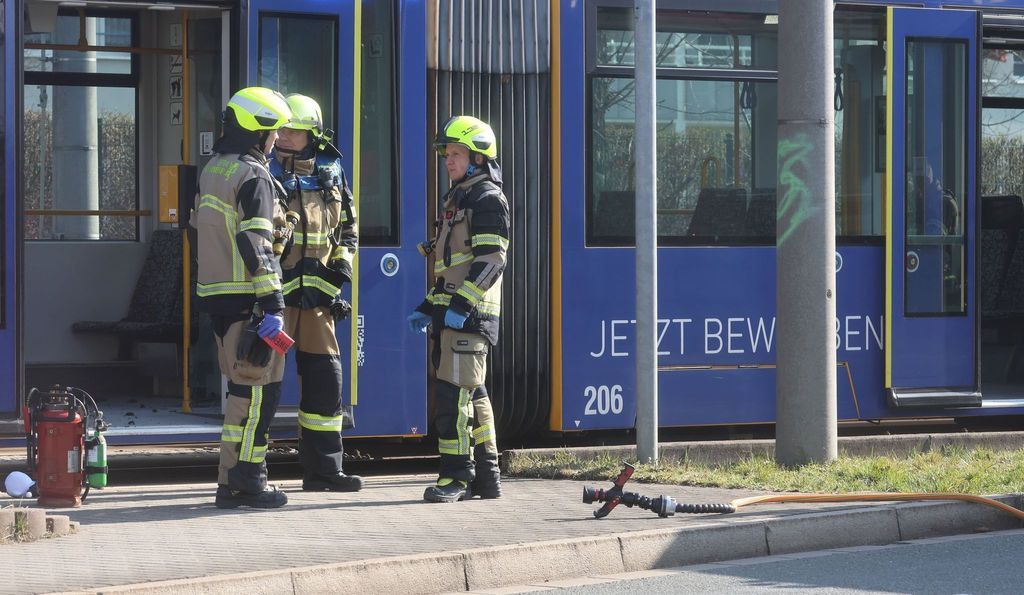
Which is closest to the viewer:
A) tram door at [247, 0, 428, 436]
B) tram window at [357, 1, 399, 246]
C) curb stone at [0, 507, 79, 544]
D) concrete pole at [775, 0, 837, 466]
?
curb stone at [0, 507, 79, 544]

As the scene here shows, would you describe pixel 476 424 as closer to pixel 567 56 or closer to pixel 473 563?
pixel 473 563

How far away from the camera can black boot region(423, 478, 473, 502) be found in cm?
809

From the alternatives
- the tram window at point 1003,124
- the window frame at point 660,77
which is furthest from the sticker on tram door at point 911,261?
the tram window at point 1003,124

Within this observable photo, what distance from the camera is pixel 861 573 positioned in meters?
6.66

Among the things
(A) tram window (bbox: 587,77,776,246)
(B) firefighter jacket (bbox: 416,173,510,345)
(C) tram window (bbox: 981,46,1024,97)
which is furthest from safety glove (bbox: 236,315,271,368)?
(C) tram window (bbox: 981,46,1024,97)

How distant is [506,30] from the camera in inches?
391

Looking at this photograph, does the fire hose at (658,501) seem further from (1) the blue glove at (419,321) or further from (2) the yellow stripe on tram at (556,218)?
(2) the yellow stripe on tram at (556,218)

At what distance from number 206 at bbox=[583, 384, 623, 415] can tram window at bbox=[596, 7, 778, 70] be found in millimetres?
2146

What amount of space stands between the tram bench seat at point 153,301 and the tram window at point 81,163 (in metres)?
0.36

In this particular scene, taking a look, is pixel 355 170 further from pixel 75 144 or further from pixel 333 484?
pixel 75 144

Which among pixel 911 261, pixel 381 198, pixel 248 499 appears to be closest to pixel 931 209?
pixel 911 261

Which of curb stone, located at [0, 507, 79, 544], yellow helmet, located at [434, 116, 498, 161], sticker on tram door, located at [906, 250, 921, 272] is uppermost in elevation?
yellow helmet, located at [434, 116, 498, 161]

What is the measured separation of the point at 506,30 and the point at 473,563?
4547 millimetres

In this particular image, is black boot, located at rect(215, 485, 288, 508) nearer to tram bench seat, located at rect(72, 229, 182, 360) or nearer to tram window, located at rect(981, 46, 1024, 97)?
tram bench seat, located at rect(72, 229, 182, 360)
